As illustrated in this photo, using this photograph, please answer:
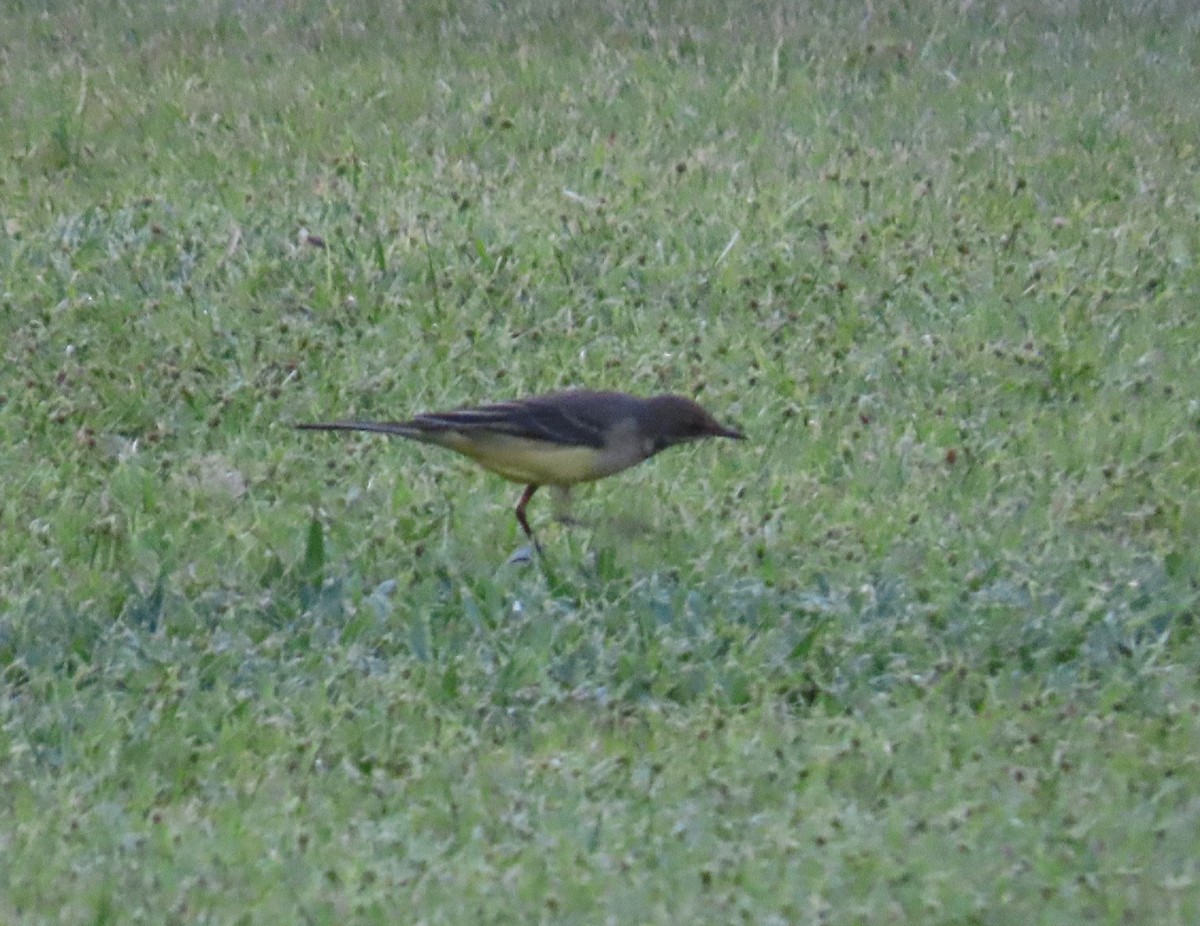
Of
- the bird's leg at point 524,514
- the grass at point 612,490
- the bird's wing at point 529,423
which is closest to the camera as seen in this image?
the grass at point 612,490

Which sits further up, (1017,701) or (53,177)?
(1017,701)

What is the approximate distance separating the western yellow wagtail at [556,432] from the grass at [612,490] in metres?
0.25

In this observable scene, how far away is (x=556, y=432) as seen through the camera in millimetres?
7074

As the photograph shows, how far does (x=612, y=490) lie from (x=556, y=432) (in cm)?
67

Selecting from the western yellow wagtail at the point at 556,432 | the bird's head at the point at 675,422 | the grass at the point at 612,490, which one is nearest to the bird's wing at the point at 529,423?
the western yellow wagtail at the point at 556,432

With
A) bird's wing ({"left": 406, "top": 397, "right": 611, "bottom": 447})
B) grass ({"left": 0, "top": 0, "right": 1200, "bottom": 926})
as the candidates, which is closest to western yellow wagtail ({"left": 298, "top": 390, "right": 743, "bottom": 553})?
bird's wing ({"left": 406, "top": 397, "right": 611, "bottom": 447})

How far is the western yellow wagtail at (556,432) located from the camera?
7062 mm

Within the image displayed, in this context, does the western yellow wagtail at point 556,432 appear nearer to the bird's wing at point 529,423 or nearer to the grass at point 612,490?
the bird's wing at point 529,423

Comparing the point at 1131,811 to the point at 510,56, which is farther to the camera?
the point at 510,56

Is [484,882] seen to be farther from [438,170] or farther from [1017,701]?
[438,170]

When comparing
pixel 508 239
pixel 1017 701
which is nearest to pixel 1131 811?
pixel 1017 701

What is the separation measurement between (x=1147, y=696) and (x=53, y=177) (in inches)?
259

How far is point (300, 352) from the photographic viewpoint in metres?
8.80

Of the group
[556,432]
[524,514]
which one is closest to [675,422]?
[556,432]
